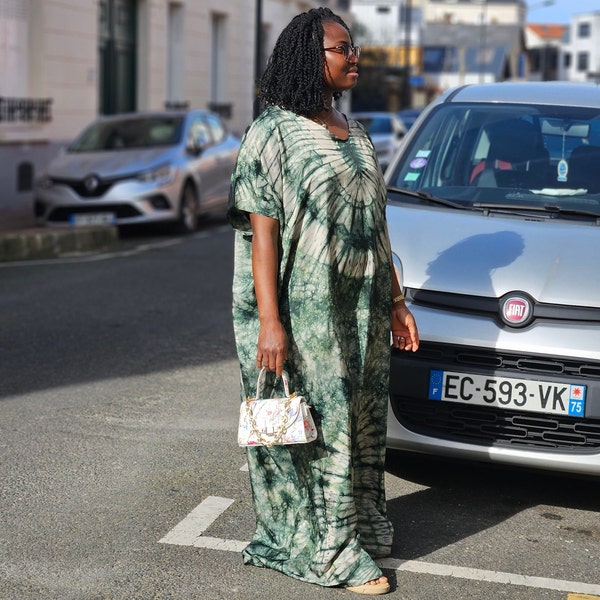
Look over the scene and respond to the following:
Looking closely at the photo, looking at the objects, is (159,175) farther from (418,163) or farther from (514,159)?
(514,159)

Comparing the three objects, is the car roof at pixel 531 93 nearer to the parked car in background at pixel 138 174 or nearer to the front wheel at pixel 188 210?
the parked car in background at pixel 138 174

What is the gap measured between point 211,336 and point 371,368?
170 inches

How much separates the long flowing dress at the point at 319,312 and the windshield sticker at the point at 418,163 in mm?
1949

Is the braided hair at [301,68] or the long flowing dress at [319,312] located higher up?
the braided hair at [301,68]

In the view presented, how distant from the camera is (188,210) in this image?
1559 centimetres

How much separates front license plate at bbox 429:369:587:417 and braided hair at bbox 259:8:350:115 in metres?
1.25

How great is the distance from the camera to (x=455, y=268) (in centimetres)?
Answer: 473

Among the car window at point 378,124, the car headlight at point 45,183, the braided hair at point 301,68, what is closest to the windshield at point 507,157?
the braided hair at point 301,68

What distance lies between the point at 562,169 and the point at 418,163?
682 mm

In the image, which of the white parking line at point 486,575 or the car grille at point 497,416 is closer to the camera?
the white parking line at point 486,575

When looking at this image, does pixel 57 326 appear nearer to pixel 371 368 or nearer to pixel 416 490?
pixel 416 490

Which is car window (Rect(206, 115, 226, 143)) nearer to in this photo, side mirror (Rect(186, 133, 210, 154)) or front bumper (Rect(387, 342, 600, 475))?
side mirror (Rect(186, 133, 210, 154))

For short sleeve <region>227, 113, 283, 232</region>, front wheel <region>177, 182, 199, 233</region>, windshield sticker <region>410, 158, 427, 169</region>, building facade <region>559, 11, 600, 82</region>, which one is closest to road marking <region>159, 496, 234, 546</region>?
short sleeve <region>227, 113, 283, 232</region>

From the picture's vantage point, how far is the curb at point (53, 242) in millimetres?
12500
